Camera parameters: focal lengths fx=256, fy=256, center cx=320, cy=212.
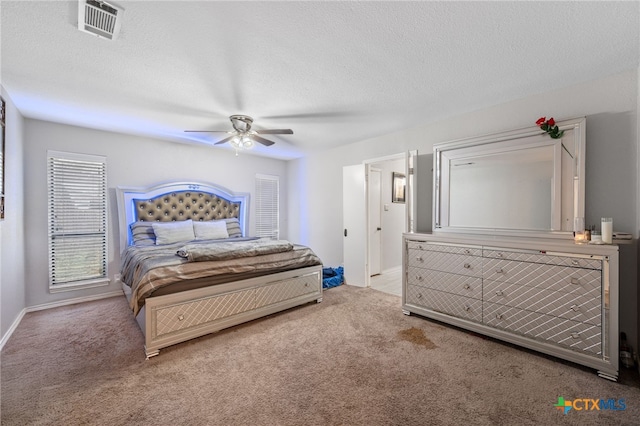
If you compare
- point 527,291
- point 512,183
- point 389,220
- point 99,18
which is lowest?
point 527,291

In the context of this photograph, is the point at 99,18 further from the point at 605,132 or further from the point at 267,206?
the point at 267,206

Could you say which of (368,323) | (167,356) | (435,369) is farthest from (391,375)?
(167,356)

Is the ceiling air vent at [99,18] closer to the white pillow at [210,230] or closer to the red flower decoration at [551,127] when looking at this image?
the white pillow at [210,230]

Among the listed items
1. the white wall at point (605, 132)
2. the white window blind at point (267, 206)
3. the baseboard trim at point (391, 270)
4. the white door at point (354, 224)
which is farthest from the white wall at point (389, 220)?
the white window blind at point (267, 206)

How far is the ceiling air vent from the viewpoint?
55.5 inches

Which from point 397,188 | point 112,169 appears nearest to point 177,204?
point 112,169

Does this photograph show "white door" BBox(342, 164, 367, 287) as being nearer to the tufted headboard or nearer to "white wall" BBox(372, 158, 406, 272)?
"white wall" BBox(372, 158, 406, 272)

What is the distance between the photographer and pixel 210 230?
13.8ft

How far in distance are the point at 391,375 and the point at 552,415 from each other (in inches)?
37.7

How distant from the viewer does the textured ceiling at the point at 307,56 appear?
1.49m

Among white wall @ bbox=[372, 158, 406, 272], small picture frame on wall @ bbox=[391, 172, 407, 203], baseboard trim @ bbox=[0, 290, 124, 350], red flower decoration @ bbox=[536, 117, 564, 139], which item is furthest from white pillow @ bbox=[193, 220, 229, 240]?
red flower decoration @ bbox=[536, 117, 564, 139]

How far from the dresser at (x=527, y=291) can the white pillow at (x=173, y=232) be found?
3.27 m

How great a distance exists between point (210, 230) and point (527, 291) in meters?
4.12

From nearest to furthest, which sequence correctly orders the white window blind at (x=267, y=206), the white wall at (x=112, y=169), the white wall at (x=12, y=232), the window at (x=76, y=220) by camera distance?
1. the white wall at (x=12, y=232)
2. the white wall at (x=112, y=169)
3. the window at (x=76, y=220)
4. the white window blind at (x=267, y=206)
